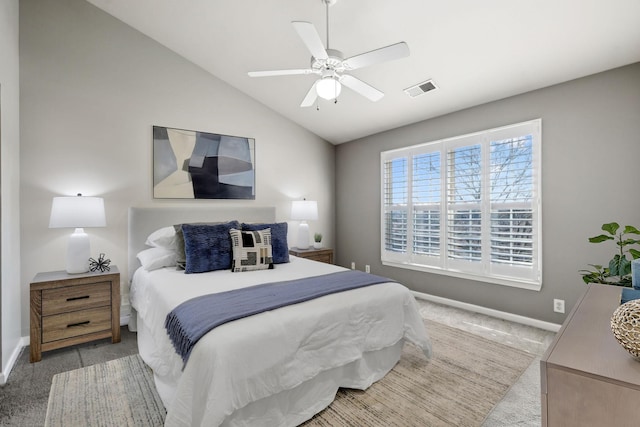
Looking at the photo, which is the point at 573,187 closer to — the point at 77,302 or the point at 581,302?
the point at 581,302

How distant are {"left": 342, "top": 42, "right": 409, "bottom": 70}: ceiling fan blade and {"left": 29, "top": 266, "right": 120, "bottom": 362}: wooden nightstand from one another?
2.76 meters

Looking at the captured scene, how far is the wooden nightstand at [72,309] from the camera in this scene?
2.49 m

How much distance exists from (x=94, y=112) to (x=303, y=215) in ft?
8.72

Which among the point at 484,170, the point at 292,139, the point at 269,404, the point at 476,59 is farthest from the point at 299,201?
the point at 269,404

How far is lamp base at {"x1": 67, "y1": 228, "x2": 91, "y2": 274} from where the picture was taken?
108 inches

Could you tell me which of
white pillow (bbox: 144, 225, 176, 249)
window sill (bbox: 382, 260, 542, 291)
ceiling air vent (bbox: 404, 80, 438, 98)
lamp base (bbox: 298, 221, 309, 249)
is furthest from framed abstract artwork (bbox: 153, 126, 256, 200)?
window sill (bbox: 382, 260, 542, 291)

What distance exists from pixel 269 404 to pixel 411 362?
1.29 metres

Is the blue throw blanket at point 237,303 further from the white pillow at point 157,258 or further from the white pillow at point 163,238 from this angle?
the white pillow at point 163,238

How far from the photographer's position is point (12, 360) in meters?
2.44

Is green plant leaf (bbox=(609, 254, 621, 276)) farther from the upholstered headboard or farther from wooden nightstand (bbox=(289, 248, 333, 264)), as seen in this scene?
the upholstered headboard

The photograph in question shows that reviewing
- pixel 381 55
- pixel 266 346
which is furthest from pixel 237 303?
pixel 381 55

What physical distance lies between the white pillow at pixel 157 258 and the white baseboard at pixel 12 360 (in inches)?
44.0

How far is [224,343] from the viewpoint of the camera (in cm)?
147

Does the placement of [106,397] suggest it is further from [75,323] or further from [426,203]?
[426,203]
